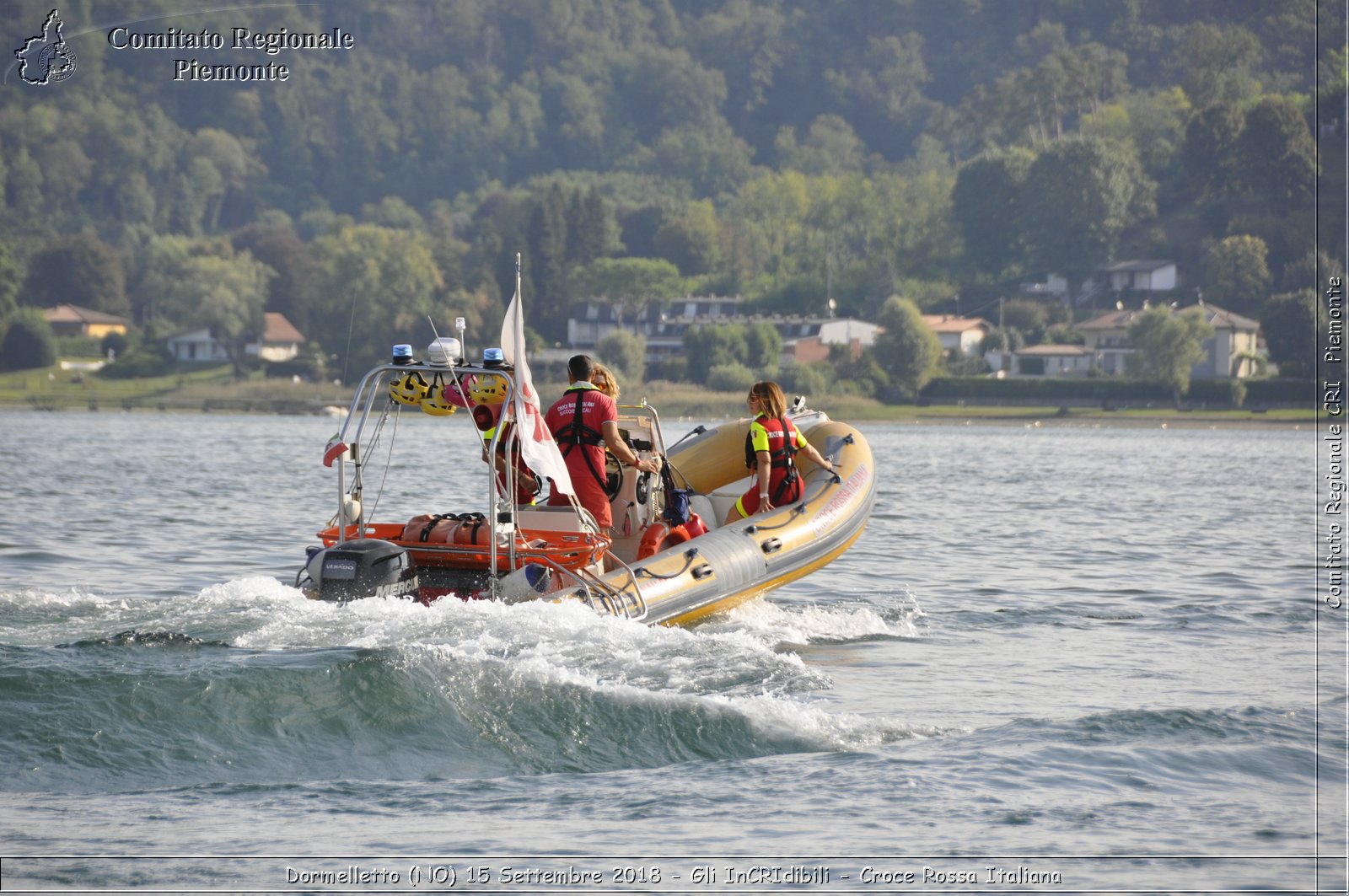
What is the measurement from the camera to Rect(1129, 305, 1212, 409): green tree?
73.2 meters

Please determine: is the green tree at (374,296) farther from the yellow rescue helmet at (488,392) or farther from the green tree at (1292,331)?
the yellow rescue helmet at (488,392)

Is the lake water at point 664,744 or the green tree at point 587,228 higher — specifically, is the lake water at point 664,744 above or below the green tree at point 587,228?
below

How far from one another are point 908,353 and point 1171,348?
467 inches

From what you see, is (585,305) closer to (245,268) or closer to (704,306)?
(704,306)

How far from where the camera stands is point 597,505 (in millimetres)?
9781

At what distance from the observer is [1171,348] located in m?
73.5

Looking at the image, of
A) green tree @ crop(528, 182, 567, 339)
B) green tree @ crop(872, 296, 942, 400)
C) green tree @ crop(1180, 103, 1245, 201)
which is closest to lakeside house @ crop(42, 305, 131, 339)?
green tree @ crop(528, 182, 567, 339)

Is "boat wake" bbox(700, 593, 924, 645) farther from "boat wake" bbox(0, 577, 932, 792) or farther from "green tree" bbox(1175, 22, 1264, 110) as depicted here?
"green tree" bbox(1175, 22, 1264, 110)

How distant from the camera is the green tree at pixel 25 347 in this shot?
8831 centimetres

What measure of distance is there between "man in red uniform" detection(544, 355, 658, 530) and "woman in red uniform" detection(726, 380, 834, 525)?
→ 1.44m

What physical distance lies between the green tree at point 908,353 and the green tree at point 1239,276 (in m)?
21.0

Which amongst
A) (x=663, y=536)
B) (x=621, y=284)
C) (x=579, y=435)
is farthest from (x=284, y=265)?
(x=579, y=435)

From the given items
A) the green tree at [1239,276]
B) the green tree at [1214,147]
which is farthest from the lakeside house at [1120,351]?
the green tree at [1214,147]

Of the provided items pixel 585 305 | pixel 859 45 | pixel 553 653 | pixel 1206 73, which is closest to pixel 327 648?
pixel 553 653
